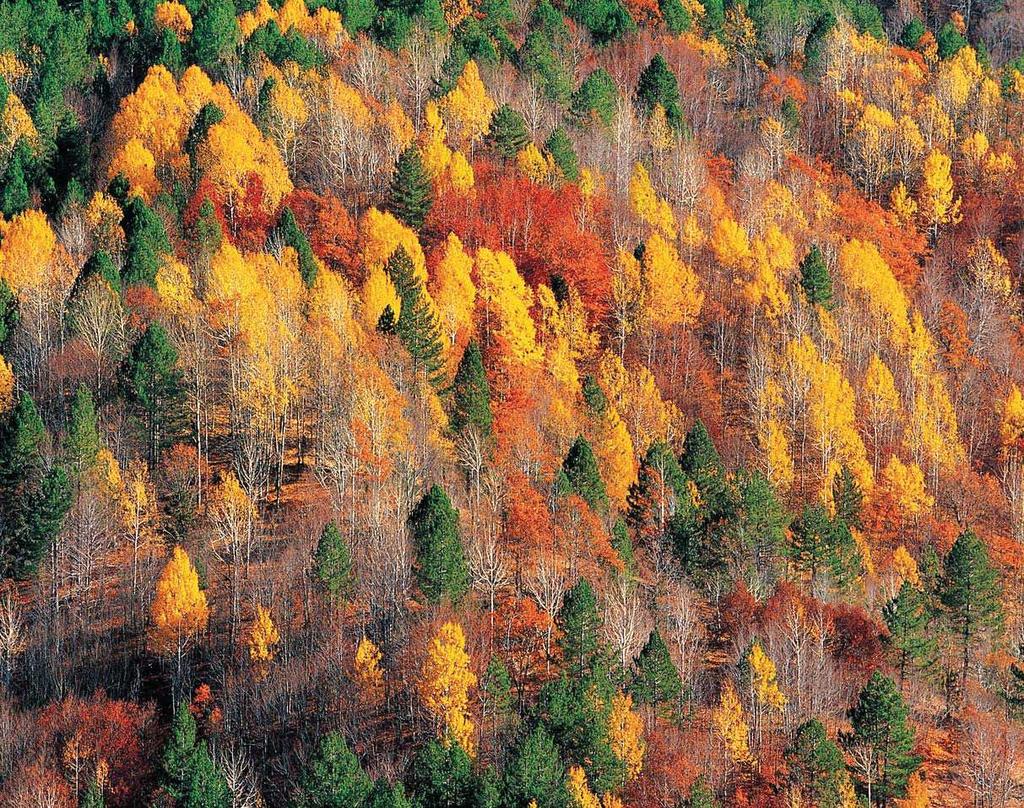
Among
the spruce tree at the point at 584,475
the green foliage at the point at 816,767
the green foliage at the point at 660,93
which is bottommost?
the green foliage at the point at 816,767

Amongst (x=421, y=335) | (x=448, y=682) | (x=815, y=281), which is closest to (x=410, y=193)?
(x=421, y=335)

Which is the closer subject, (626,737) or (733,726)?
(626,737)

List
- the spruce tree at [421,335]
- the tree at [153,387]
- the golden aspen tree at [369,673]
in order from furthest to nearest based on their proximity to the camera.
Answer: the spruce tree at [421,335] → the tree at [153,387] → the golden aspen tree at [369,673]

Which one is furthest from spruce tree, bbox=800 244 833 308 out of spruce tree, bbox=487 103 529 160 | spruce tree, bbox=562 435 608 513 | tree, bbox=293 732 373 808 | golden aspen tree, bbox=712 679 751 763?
tree, bbox=293 732 373 808

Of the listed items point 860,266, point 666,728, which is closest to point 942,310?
point 860,266

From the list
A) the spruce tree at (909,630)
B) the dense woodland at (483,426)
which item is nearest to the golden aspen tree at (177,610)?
the dense woodland at (483,426)

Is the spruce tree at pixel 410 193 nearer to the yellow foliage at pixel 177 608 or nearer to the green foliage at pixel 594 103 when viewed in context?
the green foliage at pixel 594 103

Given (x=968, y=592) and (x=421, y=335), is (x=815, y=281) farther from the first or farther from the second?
(x=968, y=592)
